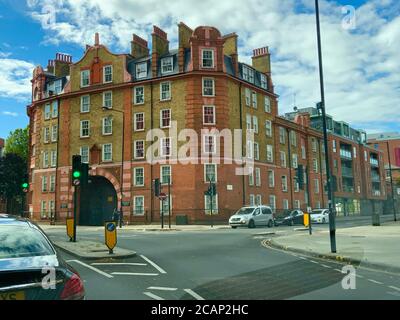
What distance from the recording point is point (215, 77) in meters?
39.8

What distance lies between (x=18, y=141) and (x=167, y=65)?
122ft

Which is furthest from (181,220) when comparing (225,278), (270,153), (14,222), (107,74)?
(14,222)

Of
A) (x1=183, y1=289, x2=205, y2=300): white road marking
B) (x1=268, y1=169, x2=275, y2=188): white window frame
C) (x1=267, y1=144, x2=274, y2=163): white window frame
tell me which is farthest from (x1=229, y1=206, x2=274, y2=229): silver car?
(x1=183, y1=289, x2=205, y2=300): white road marking

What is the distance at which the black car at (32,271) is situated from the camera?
390cm

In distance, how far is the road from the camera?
7336mm

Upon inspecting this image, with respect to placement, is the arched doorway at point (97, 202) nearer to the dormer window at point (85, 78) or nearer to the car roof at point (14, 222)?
the dormer window at point (85, 78)

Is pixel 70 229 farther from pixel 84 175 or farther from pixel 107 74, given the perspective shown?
pixel 107 74

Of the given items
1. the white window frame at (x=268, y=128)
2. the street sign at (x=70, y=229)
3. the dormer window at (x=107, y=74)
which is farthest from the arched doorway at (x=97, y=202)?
the street sign at (x=70, y=229)

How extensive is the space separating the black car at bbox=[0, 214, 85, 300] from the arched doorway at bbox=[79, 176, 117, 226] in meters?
39.0

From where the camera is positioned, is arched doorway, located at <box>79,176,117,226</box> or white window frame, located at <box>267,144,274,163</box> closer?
arched doorway, located at <box>79,176,117,226</box>

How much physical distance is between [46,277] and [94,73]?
1685 inches

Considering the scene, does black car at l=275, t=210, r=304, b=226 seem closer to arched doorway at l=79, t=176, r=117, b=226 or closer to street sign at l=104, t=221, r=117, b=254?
arched doorway at l=79, t=176, r=117, b=226

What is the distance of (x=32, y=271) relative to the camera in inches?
159
